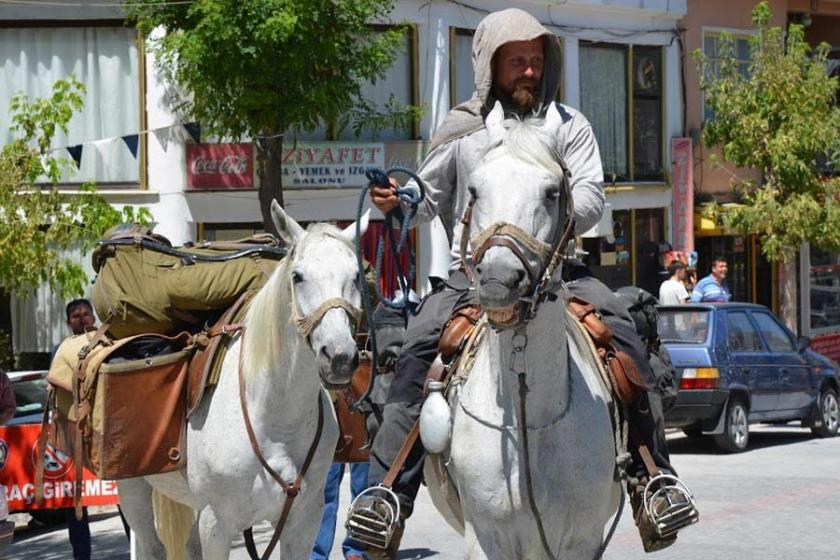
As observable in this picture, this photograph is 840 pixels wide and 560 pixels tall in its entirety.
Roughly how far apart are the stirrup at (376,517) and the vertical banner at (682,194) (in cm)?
2368

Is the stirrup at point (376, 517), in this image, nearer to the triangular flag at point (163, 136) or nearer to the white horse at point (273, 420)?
the white horse at point (273, 420)

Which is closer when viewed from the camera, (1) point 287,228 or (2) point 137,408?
(1) point 287,228

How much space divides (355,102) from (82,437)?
46.8 ft

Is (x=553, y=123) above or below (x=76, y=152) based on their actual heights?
below

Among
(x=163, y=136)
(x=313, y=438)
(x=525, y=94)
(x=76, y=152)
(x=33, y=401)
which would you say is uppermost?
(x=163, y=136)

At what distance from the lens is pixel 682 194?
97.1 feet

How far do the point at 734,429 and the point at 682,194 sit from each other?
11.7 m

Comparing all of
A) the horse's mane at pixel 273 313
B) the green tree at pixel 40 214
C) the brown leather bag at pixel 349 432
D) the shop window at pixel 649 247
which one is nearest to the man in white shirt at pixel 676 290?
the shop window at pixel 649 247

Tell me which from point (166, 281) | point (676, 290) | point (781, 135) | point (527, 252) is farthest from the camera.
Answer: point (781, 135)

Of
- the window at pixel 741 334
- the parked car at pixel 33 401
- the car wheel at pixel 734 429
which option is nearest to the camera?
the parked car at pixel 33 401

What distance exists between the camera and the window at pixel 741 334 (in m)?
18.8

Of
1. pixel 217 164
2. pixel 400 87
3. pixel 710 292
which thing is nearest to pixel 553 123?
pixel 710 292

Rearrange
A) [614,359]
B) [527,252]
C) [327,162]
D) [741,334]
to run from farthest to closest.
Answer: [327,162] < [741,334] < [614,359] < [527,252]

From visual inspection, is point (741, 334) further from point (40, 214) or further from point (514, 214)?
point (514, 214)
